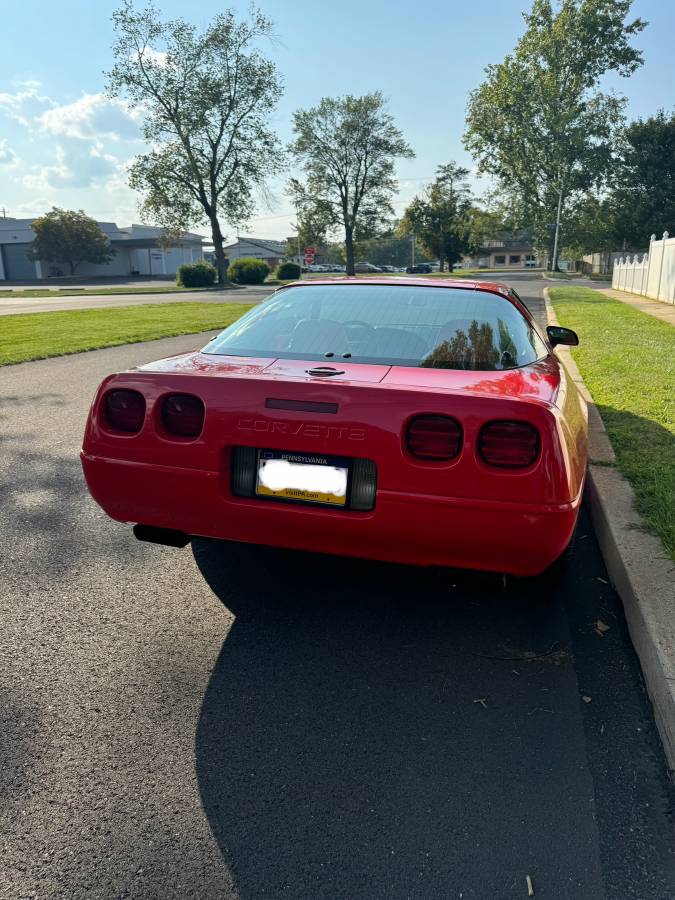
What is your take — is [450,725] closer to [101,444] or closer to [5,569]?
[101,444]

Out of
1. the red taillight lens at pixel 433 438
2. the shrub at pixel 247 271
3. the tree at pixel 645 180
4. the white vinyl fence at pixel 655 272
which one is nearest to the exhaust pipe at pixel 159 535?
the red taillight lens at pixel 433 438

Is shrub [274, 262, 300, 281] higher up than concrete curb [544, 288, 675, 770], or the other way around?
shrub [274, 262, 300, 281]

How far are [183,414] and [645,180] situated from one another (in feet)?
212

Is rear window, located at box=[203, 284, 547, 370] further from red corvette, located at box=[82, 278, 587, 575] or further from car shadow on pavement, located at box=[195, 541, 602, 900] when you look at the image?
car shadow on pavement, located at box=[195, 541, 602, 900]

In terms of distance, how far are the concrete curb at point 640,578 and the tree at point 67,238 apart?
66082 mm

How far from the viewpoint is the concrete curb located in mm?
2301

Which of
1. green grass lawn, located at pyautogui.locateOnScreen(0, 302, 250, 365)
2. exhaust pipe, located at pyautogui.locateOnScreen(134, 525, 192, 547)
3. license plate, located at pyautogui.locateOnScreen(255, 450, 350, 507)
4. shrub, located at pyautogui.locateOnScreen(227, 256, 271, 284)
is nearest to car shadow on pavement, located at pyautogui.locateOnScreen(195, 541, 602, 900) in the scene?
exhaust pipe, located at pyautogui.locateOnScreen(134, 525, 192, 547)

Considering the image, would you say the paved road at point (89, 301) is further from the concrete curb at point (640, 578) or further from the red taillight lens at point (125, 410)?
the concrete curb at point (640, 578)

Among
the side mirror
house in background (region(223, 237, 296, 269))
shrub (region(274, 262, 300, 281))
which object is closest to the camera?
the side mirror

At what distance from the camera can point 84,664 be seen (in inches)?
102

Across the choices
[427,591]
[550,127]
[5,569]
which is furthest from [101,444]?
[550,127]

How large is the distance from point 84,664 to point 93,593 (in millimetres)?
594

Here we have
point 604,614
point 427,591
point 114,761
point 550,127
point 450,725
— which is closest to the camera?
point 114,761

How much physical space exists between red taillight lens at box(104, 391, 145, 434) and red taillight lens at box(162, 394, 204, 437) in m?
0.12
